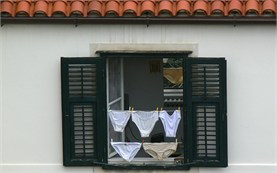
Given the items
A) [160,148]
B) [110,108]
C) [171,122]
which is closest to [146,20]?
[110,108]

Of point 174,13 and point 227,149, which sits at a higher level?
point 174,13

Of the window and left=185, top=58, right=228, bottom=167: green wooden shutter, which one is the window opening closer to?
the window

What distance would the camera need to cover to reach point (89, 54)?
8.49 meters

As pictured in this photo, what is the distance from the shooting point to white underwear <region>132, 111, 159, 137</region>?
8.55m

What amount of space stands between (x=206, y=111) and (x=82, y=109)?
2.03m

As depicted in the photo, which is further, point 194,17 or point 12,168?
point 12,168

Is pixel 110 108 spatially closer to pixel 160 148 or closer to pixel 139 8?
pixel 160 148

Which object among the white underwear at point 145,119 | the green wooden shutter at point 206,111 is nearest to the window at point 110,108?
the green wooden shutter at point 206,111

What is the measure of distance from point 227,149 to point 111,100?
211 cm

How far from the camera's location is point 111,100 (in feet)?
28.9

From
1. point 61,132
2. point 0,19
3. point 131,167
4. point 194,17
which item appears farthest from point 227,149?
point 0,19

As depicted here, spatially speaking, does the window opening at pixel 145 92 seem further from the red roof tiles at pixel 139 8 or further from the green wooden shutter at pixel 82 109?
the red roof tiles at pixel 139 8

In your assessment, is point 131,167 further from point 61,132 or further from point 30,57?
point 30,57

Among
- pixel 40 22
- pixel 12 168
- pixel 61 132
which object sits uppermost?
pixel 40 22
